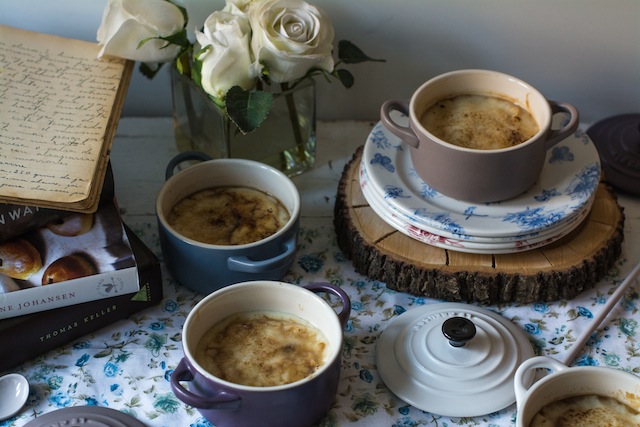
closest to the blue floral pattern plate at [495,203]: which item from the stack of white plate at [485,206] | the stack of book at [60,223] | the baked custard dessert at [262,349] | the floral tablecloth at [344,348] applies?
the stack of white plate at [485,206]

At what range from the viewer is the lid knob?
0.90 meters

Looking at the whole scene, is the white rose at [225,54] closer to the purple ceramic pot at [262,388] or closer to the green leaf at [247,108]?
the green leaf at [247,108]

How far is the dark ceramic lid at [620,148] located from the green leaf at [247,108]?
19.1 inches

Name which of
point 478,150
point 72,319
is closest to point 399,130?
point 478,150

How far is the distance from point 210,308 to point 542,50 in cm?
64

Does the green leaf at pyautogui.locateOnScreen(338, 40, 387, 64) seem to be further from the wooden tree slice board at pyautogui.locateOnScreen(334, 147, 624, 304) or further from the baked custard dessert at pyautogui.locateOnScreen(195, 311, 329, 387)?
the baked custard dessert at pyautogui.locateOnScreen(195, 311, 329, 387)

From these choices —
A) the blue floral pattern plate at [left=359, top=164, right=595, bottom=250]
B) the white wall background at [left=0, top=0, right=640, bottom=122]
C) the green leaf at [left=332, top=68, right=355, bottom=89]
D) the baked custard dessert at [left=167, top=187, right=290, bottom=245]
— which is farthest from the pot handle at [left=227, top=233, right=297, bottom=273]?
the white wall background at [left=0, top=0, right=640, bottom=122]

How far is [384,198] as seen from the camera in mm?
1033

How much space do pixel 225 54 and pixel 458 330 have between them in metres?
0.43

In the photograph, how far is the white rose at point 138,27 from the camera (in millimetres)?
1034

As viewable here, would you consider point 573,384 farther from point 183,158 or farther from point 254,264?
point 183,158

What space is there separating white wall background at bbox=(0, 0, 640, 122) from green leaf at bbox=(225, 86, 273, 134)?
0.70 feet

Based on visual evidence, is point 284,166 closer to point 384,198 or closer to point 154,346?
point 384,198

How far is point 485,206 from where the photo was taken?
1.02 metres
